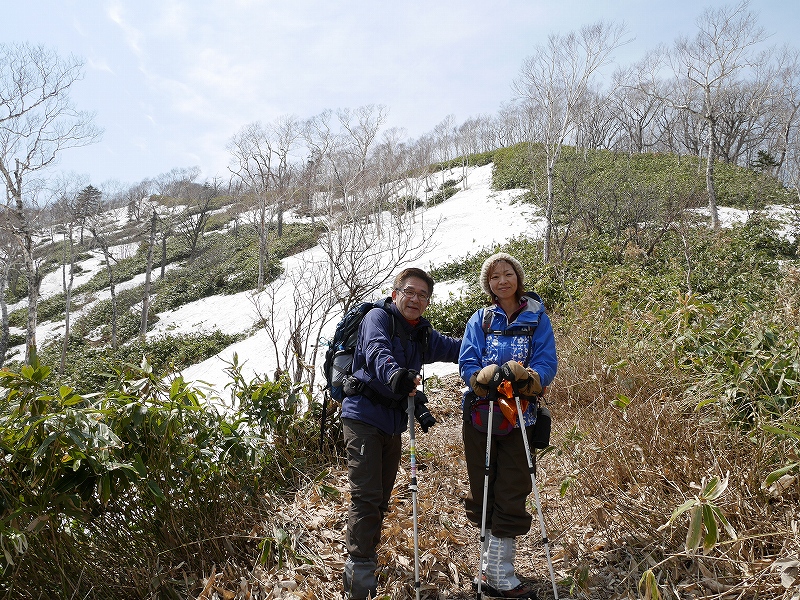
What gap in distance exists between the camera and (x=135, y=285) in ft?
103

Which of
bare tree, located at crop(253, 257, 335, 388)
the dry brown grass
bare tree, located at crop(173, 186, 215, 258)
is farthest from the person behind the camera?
bare tree, located at crop(173, 186, 215, 258)

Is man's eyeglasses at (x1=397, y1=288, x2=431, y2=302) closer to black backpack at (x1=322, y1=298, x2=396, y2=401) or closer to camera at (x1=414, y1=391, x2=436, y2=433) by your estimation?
black backpack at (x1=322, y1=298, x2=396, y2=401)

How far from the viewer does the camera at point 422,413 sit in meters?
2.51

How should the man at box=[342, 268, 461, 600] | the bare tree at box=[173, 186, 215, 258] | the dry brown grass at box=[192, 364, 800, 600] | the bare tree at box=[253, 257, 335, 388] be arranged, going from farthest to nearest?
the bare tree at box=[173, 186, 215, 258] → the bare tree at box=[253, 257, 335, 388] → the man at box=[342, 268, 461, 600] → the dry brown grass at box=[192, 364, 800, 600]

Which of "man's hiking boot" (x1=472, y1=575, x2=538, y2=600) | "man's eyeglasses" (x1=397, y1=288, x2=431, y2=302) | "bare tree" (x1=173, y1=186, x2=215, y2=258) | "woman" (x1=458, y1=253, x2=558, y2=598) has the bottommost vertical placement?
"man's hiking boot" (x1=472, y1=575, x2=538, y2=600)

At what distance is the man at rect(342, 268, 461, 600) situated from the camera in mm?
2557

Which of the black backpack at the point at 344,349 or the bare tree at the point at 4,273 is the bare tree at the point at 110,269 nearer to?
the bare tree at the point at 4,273

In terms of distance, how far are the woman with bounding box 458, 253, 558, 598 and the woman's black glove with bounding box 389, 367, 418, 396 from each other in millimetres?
382

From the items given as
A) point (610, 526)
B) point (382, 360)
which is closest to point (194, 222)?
point (382, 360)

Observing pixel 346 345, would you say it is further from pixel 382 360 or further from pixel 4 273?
pixel 4 273

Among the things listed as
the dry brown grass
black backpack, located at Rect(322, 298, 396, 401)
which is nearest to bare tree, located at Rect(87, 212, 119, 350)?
the dry brown grass

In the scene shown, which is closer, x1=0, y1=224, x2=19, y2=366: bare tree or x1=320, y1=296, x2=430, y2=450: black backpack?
x1=320, y1=296, x2=430, y2=450: black backpack

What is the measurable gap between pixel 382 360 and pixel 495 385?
24.8 inches

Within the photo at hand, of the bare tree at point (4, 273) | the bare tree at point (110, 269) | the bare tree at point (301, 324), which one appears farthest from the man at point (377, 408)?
the bare tree at point (110, 269)
